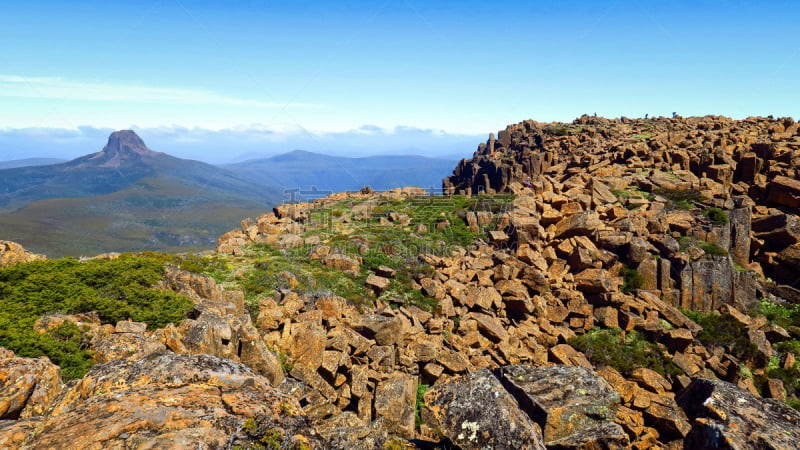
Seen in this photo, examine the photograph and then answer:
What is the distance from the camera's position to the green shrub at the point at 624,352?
2244 cm

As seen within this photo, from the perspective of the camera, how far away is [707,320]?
27188 millimetres

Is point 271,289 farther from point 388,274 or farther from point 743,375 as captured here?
point 743,375

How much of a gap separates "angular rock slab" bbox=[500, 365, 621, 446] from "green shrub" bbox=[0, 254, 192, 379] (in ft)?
42.6

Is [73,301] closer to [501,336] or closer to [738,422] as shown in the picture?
[501,336]

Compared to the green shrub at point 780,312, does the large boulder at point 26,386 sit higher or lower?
higher

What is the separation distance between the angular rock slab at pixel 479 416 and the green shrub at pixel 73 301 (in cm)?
1075

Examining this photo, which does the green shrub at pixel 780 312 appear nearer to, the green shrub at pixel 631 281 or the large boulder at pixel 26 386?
the green shrub at pixel 631 281

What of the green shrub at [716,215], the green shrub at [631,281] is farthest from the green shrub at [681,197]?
the green shrub at [631,281]

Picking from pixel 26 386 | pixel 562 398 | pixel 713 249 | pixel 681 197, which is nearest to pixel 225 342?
pixel 26 386

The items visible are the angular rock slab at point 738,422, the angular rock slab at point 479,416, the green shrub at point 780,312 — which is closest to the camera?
the angular rock slab at point 738,422

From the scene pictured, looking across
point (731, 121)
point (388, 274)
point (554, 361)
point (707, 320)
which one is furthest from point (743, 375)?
point (731, 121)

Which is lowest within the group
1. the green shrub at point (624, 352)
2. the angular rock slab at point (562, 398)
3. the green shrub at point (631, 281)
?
the green shrub at point (624, 352)

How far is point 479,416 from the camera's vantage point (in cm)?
955

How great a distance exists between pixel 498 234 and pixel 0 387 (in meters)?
28.8
